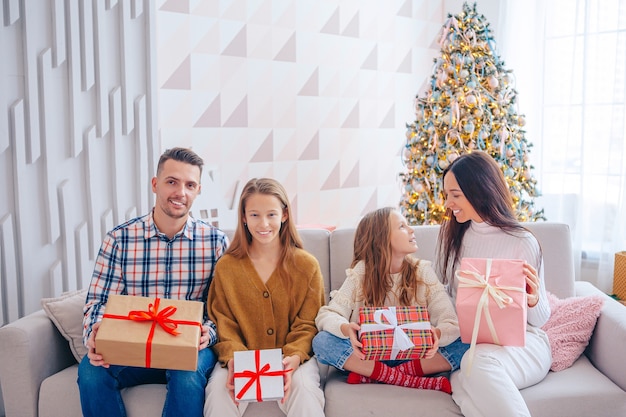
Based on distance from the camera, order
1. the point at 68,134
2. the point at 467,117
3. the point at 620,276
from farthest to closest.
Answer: the point at 620,276, the point at 467,117, the point at 68,134

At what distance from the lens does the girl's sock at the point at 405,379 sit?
217 cm

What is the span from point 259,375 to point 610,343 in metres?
1.25

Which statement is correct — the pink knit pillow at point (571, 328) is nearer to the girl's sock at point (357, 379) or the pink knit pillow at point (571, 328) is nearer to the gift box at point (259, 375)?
the girl's sock at point (357, 379)

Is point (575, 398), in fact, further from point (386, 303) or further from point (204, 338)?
point (204, 338)

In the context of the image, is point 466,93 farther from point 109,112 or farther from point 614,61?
point 109,112

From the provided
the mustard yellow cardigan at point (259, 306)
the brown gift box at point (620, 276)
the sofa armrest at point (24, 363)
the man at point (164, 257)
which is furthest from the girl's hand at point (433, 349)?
the brown gift box at point (620, 276)

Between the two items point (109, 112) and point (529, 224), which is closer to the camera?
point (529, 224)

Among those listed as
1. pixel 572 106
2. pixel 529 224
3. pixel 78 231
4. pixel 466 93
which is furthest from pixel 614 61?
pixel 78 231

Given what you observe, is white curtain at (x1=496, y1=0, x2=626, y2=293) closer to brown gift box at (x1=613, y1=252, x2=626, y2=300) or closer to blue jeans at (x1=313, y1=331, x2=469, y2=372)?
brown gift box at (x1=613, y1=252, x2=626, y2=300)

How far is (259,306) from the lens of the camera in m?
2.32

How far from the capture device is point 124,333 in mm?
1985

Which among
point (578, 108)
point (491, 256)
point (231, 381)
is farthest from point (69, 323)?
point (578, 108)

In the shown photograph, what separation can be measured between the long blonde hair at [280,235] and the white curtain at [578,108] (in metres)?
2.63

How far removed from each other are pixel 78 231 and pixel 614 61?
337 cm
